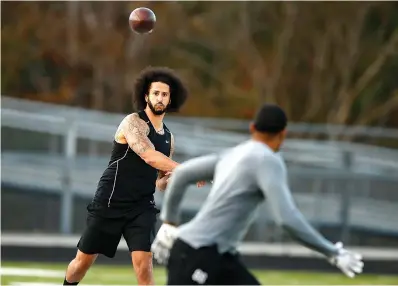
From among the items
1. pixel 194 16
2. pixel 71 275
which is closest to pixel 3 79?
pixel 194 16

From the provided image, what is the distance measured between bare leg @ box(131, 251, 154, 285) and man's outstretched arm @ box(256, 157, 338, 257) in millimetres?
2848

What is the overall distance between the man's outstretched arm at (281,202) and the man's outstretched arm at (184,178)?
1.26ft

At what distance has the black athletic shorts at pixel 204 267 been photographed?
22.4 feet

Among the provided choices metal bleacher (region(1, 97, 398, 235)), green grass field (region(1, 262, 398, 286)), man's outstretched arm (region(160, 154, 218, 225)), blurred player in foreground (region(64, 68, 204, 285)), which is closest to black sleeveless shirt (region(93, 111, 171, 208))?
blurred player in foreground (region(64, 68, 204, 285))

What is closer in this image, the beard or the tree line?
the beard

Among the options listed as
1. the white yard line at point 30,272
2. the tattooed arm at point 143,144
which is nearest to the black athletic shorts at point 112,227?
the tattooed arm at point 143,144

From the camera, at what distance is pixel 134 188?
949 centimetres

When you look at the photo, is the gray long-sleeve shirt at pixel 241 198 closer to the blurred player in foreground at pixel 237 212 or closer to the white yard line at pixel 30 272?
the blurred player in foreground at pixel 237 212

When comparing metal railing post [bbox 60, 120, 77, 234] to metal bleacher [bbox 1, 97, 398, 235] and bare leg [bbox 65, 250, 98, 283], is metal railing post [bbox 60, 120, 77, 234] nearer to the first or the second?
metal bleacher [bbox 1, 97, 398, 235]

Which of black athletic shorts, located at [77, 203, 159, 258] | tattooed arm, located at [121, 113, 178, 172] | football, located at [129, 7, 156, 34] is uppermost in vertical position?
football, located at [129, 7, 156, 34]

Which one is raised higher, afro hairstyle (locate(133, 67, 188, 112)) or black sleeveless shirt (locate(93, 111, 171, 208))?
afro hairstyle (locate(133, 67, 188, 112))

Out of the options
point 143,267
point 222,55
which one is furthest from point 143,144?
point 222,55

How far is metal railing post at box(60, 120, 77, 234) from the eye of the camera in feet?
59.1

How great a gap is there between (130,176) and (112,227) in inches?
16.5
